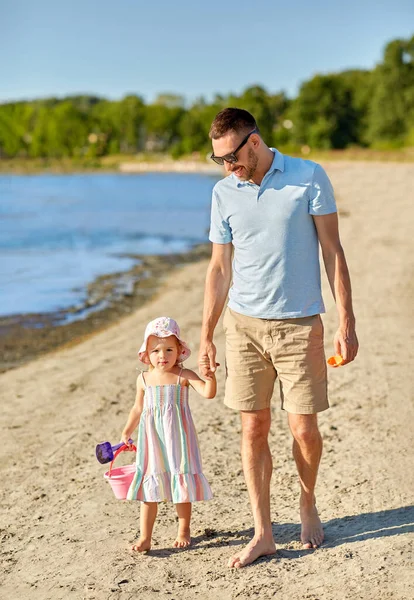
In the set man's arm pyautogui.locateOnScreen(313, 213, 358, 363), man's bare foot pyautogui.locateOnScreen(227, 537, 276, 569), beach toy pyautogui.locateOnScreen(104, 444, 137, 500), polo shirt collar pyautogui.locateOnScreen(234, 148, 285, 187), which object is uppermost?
polo shirt collar pyautogui.locateOnScreen(234, 148, 285, 187)

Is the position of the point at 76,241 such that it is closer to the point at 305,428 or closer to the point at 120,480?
the point at 120,480

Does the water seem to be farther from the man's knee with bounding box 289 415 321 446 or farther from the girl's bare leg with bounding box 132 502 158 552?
the man's knee with bounding box 289 415 321 446

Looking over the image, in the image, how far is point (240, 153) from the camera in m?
3.62

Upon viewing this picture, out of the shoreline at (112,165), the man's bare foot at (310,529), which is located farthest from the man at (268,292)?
the shoreline at (112,165)

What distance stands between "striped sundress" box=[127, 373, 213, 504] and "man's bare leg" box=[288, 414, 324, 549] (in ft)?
1.55

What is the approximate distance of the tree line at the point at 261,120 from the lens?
8056cm

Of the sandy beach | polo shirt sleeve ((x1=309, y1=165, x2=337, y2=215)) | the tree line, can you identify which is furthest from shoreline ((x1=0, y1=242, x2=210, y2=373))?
the tree line

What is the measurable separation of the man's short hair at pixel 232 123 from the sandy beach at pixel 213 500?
1999 millimetres

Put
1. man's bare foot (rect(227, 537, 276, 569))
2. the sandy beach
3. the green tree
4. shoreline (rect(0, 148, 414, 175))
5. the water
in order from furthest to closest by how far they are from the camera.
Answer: shoreline (rect(0, 148, 414, 175)) → the green tree → the water → man's bare foot (rect(227, 537, 276, 569)) → the sandy beach

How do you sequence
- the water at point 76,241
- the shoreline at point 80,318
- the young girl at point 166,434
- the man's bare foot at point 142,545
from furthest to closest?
the water at point 76,241 < the shoreline at point 80,318 < the man's bare foot at point 142,545 < the young girl at point 166,434

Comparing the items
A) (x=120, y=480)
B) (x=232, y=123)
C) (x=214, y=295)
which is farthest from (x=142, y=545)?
(x=232, y=123)

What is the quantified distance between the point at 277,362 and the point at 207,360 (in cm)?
34

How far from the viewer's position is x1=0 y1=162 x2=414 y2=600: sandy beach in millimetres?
3703

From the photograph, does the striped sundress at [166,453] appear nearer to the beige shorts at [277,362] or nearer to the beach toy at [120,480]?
the beach toy at [120,480]
